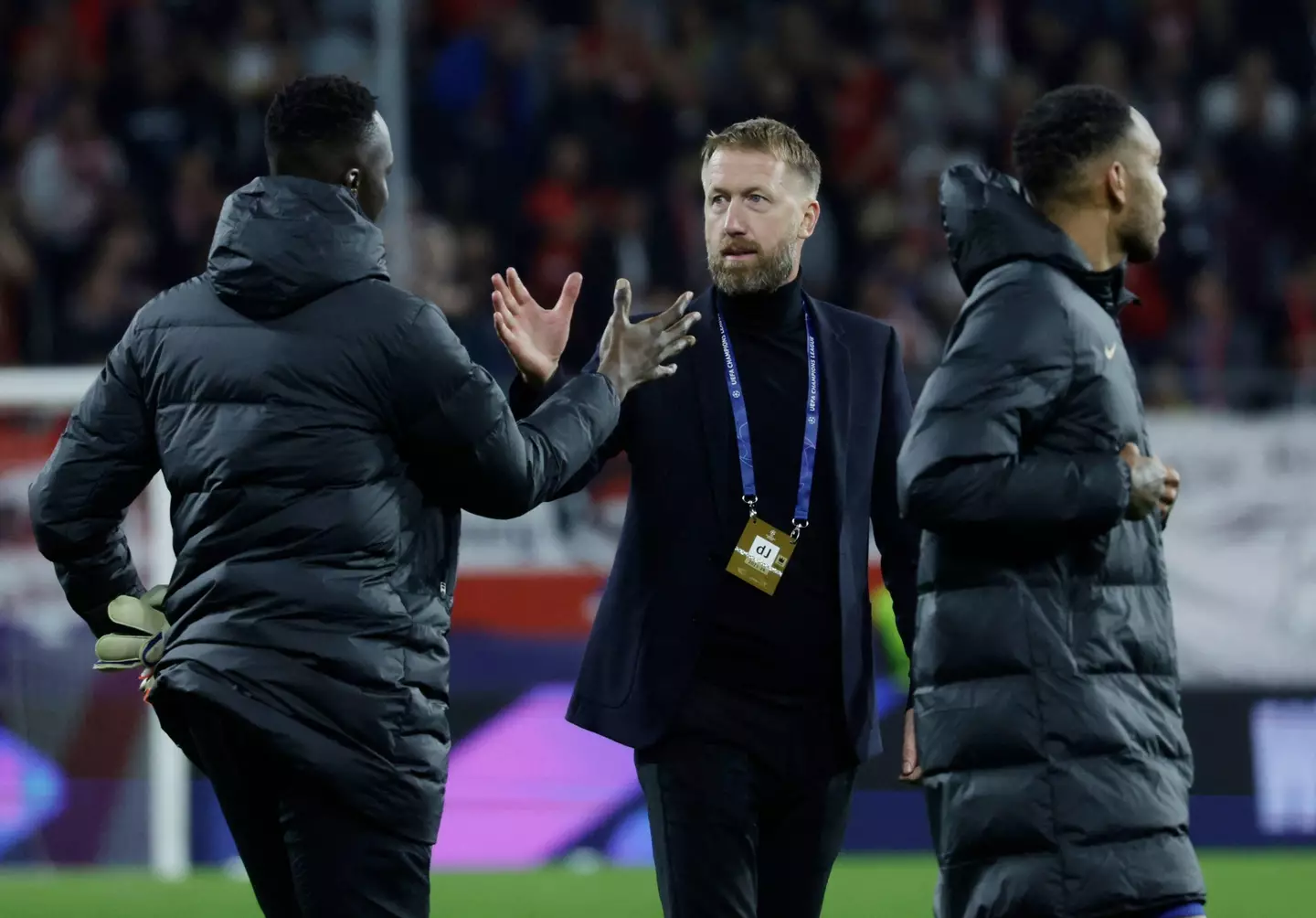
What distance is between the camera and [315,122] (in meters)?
4.07

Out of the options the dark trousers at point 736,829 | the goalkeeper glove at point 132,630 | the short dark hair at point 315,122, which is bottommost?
the dark trousers at point 736,829

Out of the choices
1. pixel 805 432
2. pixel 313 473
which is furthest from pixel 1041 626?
pixel 313 473

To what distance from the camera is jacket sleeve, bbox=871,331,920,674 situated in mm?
4934

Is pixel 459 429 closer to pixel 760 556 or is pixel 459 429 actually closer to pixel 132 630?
pixel 132 630

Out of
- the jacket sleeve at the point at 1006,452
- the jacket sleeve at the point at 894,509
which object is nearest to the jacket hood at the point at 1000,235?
the jacket sleeve at the point at 1006,452

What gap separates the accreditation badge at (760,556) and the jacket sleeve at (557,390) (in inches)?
15.6

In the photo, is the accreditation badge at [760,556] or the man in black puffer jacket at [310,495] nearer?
the man in black puffer jacket at [310,495]

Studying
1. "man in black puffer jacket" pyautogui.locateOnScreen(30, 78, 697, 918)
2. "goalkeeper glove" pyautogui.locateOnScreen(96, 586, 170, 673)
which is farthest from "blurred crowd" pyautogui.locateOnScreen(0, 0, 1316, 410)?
"man in black puffer jacket" pyautogui.locateOnScreen(30, 78, 697, 918)

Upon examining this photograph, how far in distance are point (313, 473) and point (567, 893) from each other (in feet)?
15.8

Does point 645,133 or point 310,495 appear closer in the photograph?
point 310,495

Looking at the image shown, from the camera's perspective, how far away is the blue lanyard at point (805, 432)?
4.80 metres

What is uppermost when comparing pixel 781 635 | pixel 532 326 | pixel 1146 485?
pixel 532 326

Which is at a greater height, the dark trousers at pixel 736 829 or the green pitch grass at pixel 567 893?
the dark trousers at pixel 736 829

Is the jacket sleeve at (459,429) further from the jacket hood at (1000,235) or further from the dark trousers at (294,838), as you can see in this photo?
the jacket hood at (1000,235)
